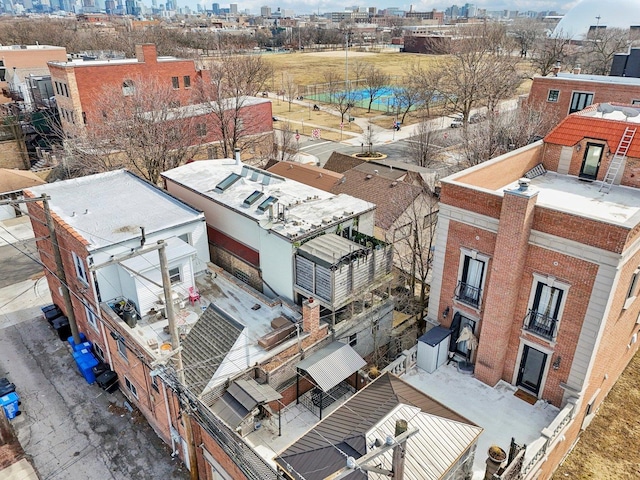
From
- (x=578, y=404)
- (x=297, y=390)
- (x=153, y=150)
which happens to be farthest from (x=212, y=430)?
(x=153, y=150)

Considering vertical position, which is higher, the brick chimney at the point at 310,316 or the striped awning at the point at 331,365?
the brick chimney at the point at 310,316

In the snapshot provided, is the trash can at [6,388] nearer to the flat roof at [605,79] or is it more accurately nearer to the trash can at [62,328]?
the trash can at [62,328]

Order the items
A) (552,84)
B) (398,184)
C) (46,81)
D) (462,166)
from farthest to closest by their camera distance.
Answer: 1. (46,81)
2. (552,84)
3. (462,166)
4. (398,184)

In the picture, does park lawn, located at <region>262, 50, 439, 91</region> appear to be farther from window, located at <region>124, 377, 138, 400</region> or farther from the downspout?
the downspout

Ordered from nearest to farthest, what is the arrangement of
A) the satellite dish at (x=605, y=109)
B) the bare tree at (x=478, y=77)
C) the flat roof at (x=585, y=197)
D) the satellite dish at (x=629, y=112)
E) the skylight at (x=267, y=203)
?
the flat roof at (x=585, y=197), the skylight at (x=267, y=203), the satellite dish at (x=629, y=112), the satellite dish at (x=605, y=109), the bare tree at (x=478, y=77)


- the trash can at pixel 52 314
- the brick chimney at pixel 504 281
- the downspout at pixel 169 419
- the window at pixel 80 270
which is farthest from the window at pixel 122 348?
the brick chimney at pixel 504 281

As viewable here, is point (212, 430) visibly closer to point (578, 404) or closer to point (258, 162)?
point (578, 404)
